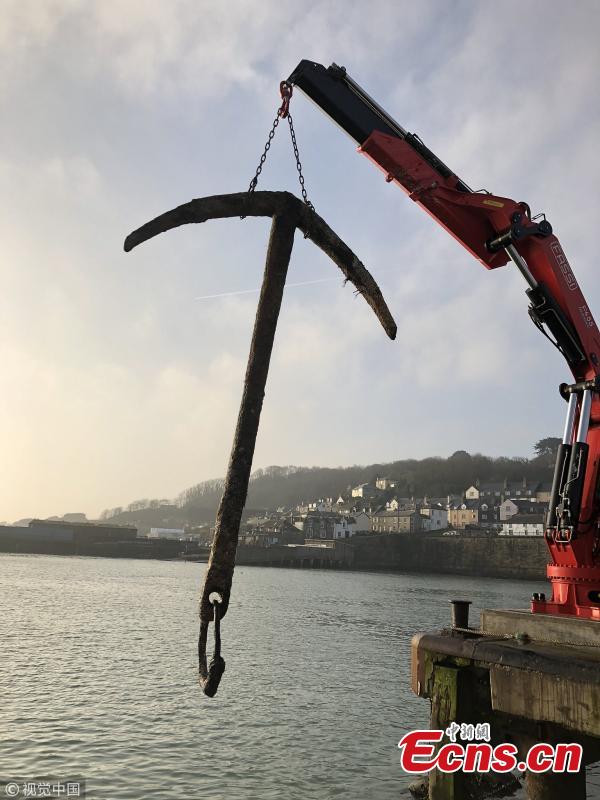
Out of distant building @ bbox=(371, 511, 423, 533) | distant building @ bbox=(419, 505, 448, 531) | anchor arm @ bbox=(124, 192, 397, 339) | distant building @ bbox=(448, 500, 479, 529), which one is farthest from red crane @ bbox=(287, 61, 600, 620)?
distant building @ bbox=(448, 500, 479, 529)

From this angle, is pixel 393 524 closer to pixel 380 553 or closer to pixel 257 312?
pixel 380 553

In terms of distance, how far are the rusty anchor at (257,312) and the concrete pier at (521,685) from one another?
13.0 feet

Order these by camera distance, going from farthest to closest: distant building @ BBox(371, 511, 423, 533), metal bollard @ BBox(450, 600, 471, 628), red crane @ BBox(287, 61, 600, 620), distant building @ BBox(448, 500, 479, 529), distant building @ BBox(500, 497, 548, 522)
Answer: distant building @ BBox(448, 500, 479, 529)
distant building @ BBox(500, 497, 548, 522)
distant building @ BBox(371, 511, 423, 533)
red crane @ BBox(287, 61, 600, 620)
metal bollard @ BBox(450, 600, 471, 628)

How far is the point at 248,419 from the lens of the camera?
16.3 ft

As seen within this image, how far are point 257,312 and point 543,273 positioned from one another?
7.38m

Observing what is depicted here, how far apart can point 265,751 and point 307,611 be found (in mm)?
29846

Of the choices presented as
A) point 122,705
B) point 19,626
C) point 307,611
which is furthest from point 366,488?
point 122,705

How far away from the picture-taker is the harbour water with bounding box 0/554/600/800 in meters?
11.8

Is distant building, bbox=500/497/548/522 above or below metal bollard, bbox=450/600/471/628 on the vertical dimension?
above

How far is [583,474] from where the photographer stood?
374 inches

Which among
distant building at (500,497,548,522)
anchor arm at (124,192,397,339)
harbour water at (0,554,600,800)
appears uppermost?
anchor arm at (124,192,397,339)

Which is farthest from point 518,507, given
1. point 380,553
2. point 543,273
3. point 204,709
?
point 543,273

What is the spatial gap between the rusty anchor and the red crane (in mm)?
5671

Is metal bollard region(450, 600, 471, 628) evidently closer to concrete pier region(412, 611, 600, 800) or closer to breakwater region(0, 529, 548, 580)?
concrete pier region(412, 611, 600, 800)
